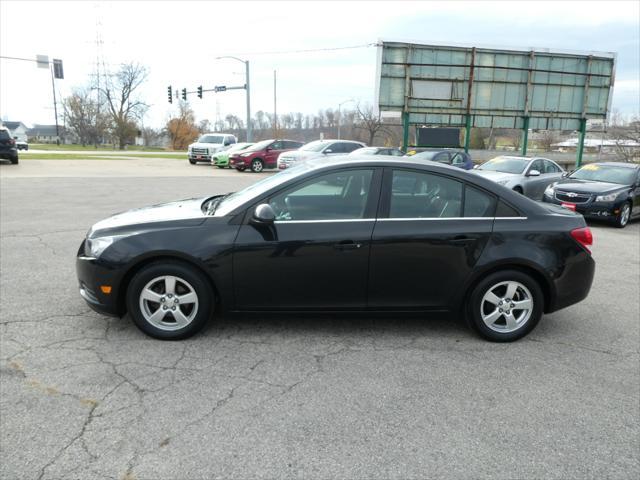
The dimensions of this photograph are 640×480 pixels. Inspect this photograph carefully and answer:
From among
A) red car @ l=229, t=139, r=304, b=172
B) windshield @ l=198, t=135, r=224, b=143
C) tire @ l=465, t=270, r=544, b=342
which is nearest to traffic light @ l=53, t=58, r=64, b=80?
windshield @ l=198, t=135, r=224, b=143

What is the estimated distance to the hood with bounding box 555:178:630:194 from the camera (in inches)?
432

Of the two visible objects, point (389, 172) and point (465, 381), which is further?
point (389, 172)

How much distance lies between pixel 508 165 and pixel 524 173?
82cm

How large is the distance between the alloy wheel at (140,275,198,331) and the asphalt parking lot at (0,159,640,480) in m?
0.19

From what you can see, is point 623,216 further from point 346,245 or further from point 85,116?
point 85,116

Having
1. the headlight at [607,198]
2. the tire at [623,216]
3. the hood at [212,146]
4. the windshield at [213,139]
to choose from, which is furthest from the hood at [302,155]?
the tire at [623,216]

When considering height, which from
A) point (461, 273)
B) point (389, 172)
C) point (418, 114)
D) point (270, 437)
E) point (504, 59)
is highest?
point (504, 59)

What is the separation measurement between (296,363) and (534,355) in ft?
6.42

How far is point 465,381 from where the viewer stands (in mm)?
3477

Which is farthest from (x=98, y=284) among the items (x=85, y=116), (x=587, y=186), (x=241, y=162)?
(x=85, y=116)

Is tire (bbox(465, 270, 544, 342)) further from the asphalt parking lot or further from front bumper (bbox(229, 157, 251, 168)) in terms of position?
front bumper (bbox(229, 157, 251, 168))

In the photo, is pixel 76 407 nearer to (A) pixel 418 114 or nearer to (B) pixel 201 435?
(B) pixel 201 435

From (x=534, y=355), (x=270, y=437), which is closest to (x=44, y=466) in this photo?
(x=270, y=437)

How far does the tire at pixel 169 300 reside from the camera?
390 centimetres
